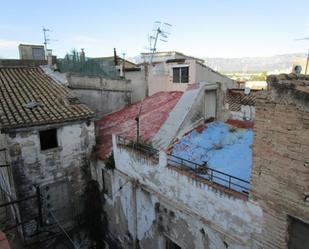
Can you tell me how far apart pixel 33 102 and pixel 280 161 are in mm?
11611

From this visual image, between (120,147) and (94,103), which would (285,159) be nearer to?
(120,147)

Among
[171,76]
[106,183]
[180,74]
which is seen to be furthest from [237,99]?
[106,183]

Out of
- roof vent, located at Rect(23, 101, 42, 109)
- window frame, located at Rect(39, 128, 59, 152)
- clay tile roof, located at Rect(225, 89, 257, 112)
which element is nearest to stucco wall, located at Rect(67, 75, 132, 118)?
roof vent, located at Rect(23, 101, 42, 109)

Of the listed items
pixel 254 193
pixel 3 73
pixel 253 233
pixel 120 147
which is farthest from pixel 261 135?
pixel 3 73

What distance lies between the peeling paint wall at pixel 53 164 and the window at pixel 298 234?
10.5 metres

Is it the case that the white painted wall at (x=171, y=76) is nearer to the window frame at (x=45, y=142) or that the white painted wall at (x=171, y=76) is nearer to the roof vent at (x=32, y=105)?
the window frame at (x=45, y=142)

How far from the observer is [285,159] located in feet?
19.6

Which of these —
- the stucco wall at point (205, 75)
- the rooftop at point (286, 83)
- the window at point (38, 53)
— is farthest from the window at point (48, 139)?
the window at point (38, 53)

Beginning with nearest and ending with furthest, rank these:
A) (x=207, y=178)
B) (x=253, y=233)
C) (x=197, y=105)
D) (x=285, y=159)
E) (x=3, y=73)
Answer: (x=285, y=159) → (x=253, y=233) → (x=207, y=178) → (x=197, y=105) → (x=3, y=73)

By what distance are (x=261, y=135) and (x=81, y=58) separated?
14375 millimetres

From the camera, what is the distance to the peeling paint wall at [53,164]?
11890 mm

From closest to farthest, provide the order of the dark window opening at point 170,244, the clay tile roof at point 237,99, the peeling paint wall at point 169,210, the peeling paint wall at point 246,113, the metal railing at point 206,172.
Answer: the peeling paint wall at point 169,210
the metal railing at point 206,172
the dark window opening at point 170,244
the peeling paint wall at point 246,113
the clay tile roof at point 237,99

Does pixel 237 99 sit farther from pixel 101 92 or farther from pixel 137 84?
pixel 101 92

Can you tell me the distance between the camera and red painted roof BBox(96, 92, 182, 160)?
12941mm
